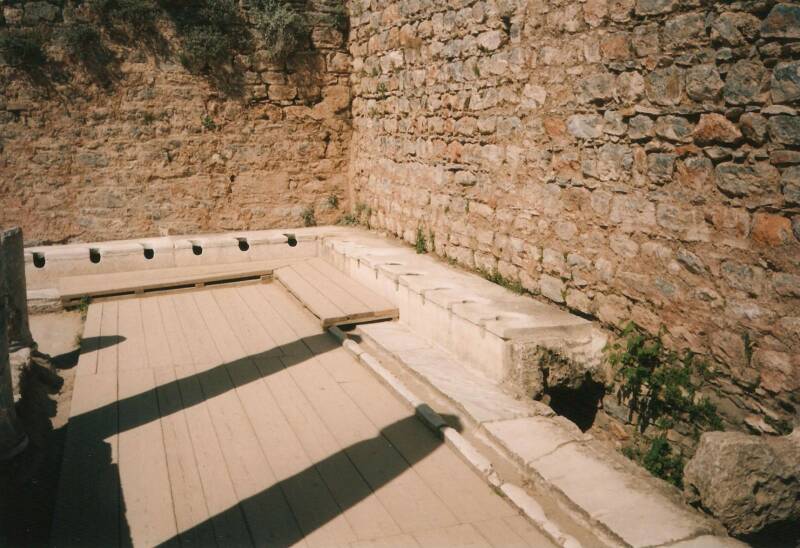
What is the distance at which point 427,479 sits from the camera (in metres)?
3.43

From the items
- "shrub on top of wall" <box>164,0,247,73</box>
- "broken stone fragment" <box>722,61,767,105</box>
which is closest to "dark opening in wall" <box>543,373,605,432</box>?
"broken stone fragment" <box>722,61,767,105</box>

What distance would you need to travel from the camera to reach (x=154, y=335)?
18.5 feet

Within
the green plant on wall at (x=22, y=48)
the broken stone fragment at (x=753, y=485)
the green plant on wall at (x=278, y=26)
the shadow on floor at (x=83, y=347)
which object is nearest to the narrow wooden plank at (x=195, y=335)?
the shadow on floor at (x=83, y=347)

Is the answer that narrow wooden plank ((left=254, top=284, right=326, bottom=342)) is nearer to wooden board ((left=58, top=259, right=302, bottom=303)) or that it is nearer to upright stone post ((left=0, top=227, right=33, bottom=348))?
wooden board ((left=58, top=259, right=302, bottom=303))

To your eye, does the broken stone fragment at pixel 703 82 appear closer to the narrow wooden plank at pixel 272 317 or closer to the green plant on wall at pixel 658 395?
the green plant on wall at pixel 658 395

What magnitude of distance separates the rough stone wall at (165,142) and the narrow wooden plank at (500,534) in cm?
615

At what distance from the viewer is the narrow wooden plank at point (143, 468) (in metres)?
3.00

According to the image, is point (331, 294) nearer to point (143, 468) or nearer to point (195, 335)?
point (195, 335)

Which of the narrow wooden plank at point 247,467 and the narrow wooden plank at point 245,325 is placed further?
the narrow wooden plank at point 245,325

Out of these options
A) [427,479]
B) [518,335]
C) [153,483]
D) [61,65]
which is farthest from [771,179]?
[61,65]

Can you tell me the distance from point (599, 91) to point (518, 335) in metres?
1.65

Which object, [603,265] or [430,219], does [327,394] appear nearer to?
[603,265]

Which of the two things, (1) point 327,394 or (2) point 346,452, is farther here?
(1) point 327,394

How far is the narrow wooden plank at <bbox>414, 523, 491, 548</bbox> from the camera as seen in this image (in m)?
2.90
